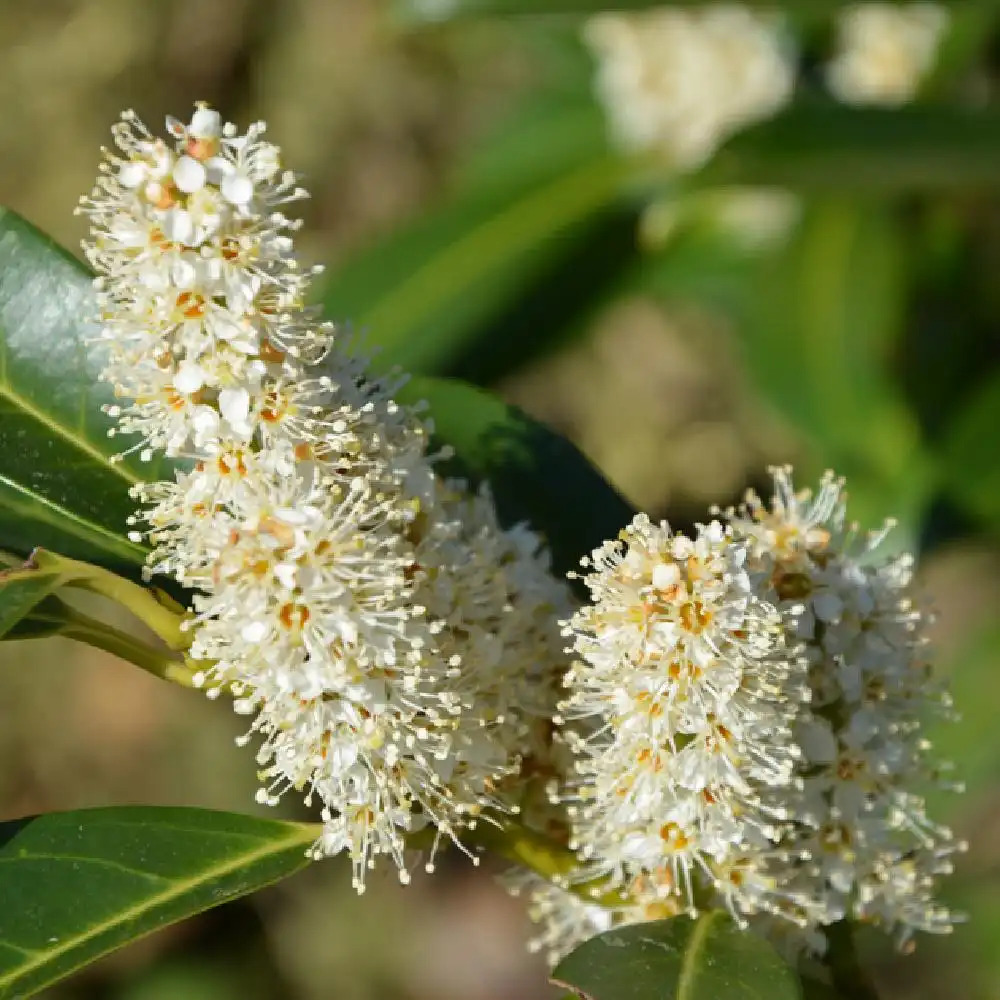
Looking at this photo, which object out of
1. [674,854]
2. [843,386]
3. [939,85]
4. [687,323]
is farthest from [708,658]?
[687,323]

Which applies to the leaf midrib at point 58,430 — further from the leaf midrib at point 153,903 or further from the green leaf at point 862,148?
the green leaf at point 862,148

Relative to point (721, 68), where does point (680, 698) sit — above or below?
below

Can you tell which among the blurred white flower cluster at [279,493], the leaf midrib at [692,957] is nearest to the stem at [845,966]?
the leaf midrib at [692,957]

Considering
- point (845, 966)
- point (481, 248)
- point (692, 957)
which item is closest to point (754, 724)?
point (692, 957)

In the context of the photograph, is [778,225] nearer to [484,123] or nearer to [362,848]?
[484,123]

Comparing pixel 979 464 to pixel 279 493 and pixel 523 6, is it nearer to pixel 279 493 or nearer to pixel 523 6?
pixel 523 6

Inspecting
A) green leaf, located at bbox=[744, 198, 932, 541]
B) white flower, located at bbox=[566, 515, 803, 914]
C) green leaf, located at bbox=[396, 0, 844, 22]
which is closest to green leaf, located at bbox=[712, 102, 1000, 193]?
green leaf, located at bbox=[396, 0, 844, 22]
